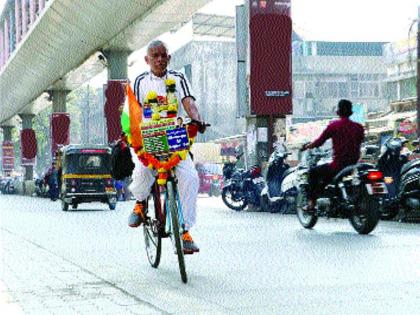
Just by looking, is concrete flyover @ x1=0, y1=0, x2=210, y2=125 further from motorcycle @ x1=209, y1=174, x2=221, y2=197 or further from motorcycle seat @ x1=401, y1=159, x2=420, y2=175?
motorcycle seat @ x1=401, y1=159, x2=420, y2=175

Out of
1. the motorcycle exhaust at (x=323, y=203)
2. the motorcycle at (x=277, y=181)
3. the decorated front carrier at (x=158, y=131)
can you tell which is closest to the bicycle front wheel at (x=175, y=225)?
the decorated front carrier at (x=158, y=131)

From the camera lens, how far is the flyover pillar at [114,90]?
28109 millimetres

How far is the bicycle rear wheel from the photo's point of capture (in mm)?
6664

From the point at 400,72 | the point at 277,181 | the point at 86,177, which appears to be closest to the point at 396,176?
the point at 277,181

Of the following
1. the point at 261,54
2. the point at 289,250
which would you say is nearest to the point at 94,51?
the point at 261,54

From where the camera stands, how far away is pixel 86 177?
76.8ft

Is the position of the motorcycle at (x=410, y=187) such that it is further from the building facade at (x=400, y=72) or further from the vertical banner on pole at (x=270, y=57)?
the building facade at (x=400, y=72)

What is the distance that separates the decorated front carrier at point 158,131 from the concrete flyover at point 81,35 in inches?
627

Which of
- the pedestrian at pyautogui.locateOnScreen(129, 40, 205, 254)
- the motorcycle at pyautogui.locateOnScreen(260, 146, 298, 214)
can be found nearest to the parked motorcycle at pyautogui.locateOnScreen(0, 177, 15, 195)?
the motorcycle at pyautogui.locateOnScreen(260, 146, 298, 214)

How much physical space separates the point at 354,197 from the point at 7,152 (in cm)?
5829

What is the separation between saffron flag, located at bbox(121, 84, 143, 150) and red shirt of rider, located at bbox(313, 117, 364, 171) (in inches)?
170

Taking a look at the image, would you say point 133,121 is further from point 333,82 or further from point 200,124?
point 333,82

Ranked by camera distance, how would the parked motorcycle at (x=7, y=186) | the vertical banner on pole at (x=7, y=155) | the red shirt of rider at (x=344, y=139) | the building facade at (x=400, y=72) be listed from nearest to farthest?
the red shirt of rider at (x=344, y=139) < the building facade at (x=400, y=72) < the parked motorcycle at (x=7, y=186) < the vertical banner on pole at (x=7, y=155)

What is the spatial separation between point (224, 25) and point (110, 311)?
63.9m
